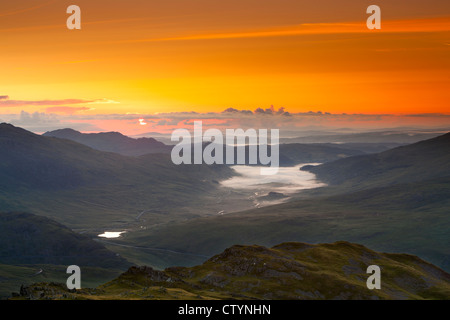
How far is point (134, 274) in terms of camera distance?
147 meters

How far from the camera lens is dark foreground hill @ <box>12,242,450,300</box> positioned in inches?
5007

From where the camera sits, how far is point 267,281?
151 m

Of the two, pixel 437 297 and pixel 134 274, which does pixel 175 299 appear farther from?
pixel 437 297

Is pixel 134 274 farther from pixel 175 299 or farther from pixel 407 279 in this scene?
pixel 407 279

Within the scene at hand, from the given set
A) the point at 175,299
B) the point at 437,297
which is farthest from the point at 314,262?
the point at 175,299

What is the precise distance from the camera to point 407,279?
572 ft

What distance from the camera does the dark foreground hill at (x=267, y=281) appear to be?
12719cm

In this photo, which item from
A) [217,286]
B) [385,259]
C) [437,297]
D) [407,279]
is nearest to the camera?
[217,286]
